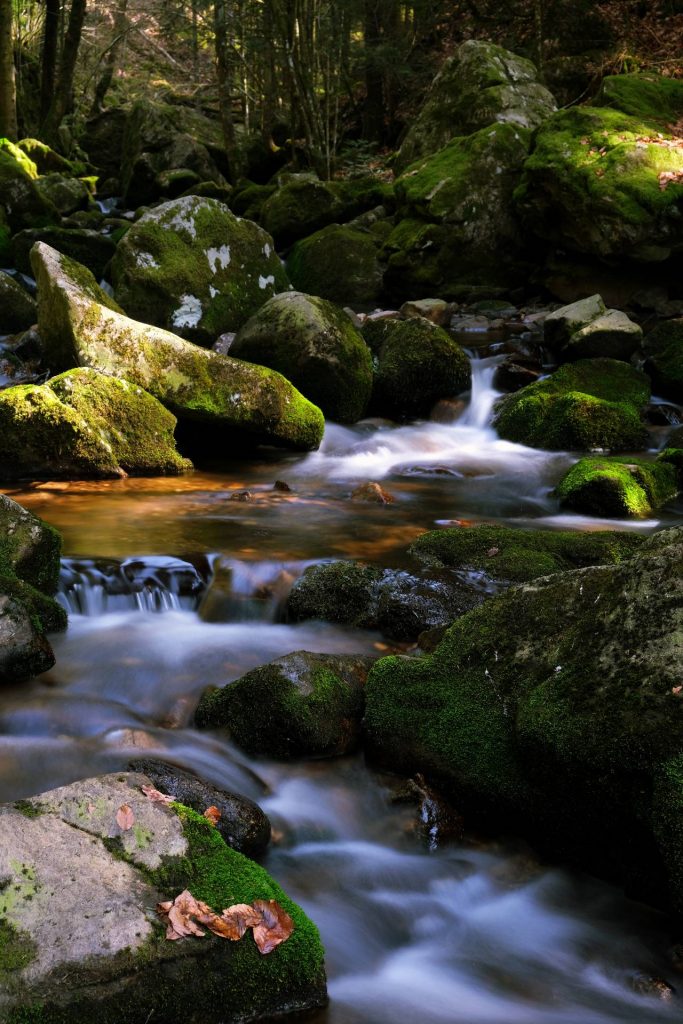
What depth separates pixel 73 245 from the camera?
14.5m

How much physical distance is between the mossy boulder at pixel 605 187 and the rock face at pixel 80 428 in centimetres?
797

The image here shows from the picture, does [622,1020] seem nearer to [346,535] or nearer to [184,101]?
[346,535]

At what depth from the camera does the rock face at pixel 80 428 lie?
780 centimetres

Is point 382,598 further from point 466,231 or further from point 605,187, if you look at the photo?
point 466,231

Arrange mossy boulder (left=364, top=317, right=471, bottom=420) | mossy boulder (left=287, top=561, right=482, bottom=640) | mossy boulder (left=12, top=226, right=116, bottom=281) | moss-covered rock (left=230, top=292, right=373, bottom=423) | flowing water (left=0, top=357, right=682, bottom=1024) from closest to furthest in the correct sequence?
flowing water (left=0, top=357, right=682, bottom=1024) → mossy boulder (left=287, top=561, right=482, bottom=640) → moss-covered rock (left=230, top=292, right=373, bottom=423) → mossy boulder (left=364, top=317, right=471, bottom=420) → mossy boulder (left=12, top=226, right=116, bottom=281)

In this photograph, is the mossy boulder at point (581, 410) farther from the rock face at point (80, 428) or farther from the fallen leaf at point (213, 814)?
the fallen leaf at point (213, 814)

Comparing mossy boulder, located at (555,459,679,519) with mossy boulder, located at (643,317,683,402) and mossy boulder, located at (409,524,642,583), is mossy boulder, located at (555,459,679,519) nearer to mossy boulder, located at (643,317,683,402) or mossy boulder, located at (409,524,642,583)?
mossy boulder, located at (409,524,642,583)

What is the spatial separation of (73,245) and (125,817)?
13.7 m

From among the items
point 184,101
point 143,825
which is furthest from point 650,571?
point 184,101

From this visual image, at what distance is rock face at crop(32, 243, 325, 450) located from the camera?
8.62m

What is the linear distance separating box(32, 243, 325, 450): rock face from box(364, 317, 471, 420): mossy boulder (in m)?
1.90

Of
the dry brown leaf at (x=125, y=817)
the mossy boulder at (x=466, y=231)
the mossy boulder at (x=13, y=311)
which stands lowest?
the dry brown leaf at (x=125, y=817)

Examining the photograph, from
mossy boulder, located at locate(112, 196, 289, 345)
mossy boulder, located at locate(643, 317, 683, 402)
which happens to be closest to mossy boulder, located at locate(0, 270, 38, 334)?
mossy boulder, located at locate(112, 196, 289, 345)

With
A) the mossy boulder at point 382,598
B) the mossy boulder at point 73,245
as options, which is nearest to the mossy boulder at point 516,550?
the mossy boulder at point 382,598
